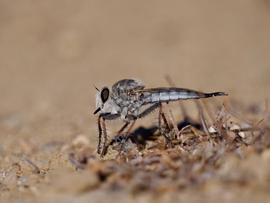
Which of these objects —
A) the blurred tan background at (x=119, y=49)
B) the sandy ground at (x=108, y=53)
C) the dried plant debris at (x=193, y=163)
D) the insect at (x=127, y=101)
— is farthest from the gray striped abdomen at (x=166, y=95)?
the blurred tan background at (x=119, y=49)

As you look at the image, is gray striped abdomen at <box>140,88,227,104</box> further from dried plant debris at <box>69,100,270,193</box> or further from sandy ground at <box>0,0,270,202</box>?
sandy ground at <box>0,0,270,202</box>

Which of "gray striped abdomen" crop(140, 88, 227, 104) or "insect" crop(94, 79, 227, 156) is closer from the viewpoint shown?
"gray striped abdomen" crop(140, 88, 227, 104)

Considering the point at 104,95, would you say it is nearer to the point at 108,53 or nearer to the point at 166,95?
the point at 166,95

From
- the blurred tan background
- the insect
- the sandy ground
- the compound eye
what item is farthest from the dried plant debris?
the blurred tan background

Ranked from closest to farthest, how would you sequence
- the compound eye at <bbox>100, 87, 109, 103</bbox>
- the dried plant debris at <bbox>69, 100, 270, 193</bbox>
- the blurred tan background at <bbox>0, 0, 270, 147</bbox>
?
the dried plant debris at <bbox>69, 100, 270, 193</bbox>
the compound eye at <bbox>100, 87, 109, 103</bbox>
the blurred tan background at <bbox>0, 0, 270, 147</bbox>

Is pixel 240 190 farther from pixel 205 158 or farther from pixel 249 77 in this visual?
pixel 249 77

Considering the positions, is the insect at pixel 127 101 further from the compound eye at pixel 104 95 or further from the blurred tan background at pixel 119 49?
the blurred tan background at pixel 119 49
